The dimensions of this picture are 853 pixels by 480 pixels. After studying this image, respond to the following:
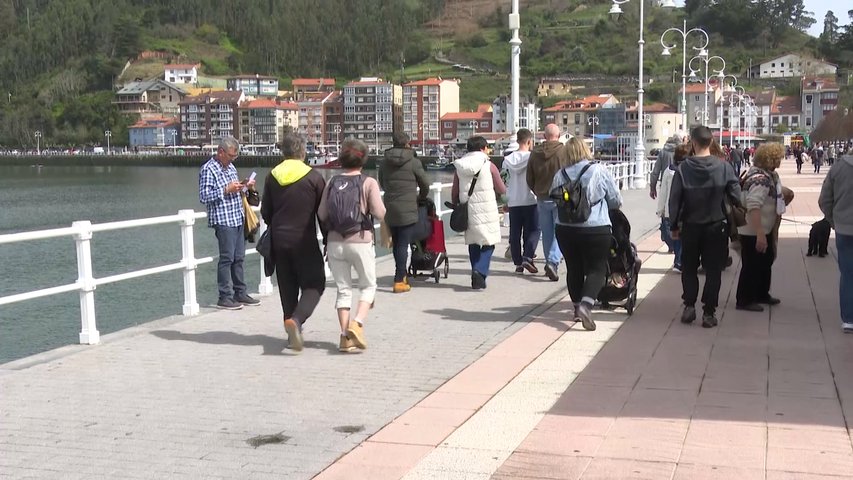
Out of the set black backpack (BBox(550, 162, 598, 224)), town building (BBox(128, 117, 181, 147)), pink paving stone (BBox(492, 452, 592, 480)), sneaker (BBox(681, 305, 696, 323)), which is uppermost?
town building (BBox(128, 117, 181, 147))

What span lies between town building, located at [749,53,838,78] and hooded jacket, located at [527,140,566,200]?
175 m

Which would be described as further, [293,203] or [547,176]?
[547,176]

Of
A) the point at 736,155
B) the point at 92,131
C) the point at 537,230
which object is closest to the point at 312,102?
the point at 92,131

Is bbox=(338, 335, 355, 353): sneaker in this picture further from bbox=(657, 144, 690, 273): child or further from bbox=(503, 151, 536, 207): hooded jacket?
bbox=(657, 144, 690, 273): child

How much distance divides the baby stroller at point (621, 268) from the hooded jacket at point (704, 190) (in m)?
0.61

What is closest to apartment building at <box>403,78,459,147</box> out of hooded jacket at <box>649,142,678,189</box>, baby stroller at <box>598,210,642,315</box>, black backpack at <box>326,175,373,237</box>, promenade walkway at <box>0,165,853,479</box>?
hooded jacket at <box>649,142,678,189</box>

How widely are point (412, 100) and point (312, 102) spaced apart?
22292mm

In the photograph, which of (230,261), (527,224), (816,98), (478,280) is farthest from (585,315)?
(816,98)

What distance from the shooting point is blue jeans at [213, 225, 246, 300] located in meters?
9.05

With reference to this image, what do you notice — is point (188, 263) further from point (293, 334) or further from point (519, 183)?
point (519, 183)

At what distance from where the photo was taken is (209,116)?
194125mm

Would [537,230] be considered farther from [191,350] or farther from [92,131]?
[92,131]

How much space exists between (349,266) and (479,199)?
3.16 metres

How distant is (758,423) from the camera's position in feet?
17.2
